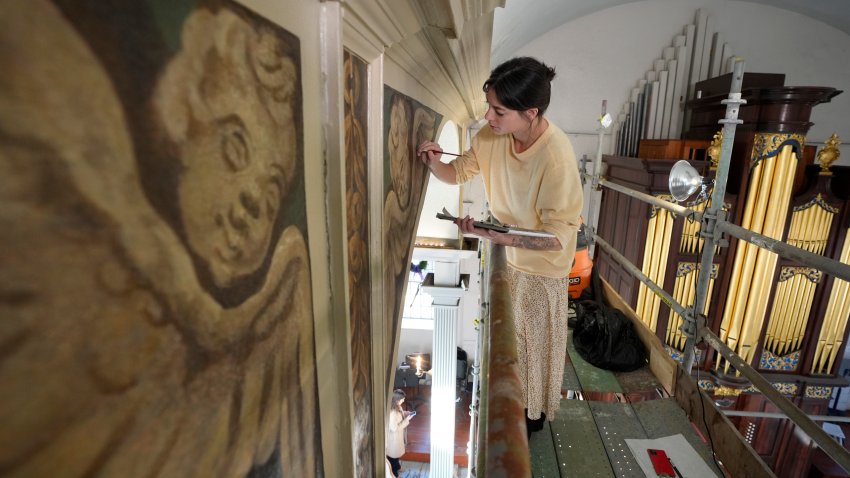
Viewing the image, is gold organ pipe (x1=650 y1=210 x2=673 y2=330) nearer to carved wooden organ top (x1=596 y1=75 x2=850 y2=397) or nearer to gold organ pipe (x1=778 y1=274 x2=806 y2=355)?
carved wooden organ top (x1=596 y1=75 x2=850 y2=397)

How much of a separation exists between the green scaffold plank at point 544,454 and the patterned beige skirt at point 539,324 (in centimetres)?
36

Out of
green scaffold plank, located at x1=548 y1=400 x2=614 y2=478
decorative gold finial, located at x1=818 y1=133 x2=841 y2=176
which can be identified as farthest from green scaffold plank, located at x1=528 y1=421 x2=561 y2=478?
decorative gold finial, located at x1=818 y1=133 x2=841 y2=176

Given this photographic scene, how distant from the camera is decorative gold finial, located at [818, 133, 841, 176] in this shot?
16.4 ft

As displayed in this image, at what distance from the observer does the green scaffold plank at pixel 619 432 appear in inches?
80.4

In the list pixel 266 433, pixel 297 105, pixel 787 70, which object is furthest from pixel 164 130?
pixel 787 70

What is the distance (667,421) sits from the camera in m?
2.32

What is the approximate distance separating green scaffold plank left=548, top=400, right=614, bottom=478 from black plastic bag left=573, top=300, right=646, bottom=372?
18.9 inches

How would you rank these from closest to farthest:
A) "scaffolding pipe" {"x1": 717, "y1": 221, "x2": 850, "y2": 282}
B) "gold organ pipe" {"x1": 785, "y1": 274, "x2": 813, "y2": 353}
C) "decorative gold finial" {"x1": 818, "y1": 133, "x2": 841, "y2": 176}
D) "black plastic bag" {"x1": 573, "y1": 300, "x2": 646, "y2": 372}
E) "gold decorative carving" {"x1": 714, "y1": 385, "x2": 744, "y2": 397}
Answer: "scaffolding pipe" {"x1": 717, "y1": 221, "x2": 850, "y2": 282}
"black plastic bag" {"x1": 573, "y1": 300, "x2": 646, "y2": 372}
"decorative gold finial" {"x1": 818, "y1": 133, "x2": 841, "y2": 176}
"gold organ pipe" {"x1": 785, "y1": 274, "x2": 813, "y2": 353}
"gold decorative carving" {"x1": 714, "y1": 385, "x2": 744, "y2": 397}

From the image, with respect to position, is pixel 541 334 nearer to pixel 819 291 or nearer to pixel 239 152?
pixel 239 152

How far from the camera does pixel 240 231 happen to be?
1.70 feet

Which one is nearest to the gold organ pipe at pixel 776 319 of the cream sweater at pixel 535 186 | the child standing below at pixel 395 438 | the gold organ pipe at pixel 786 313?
the gold organ pipe at pixel 786 313

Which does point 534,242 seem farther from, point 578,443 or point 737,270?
point 737,270

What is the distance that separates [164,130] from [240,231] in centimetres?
16

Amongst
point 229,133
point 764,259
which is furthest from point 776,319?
point 229,133
